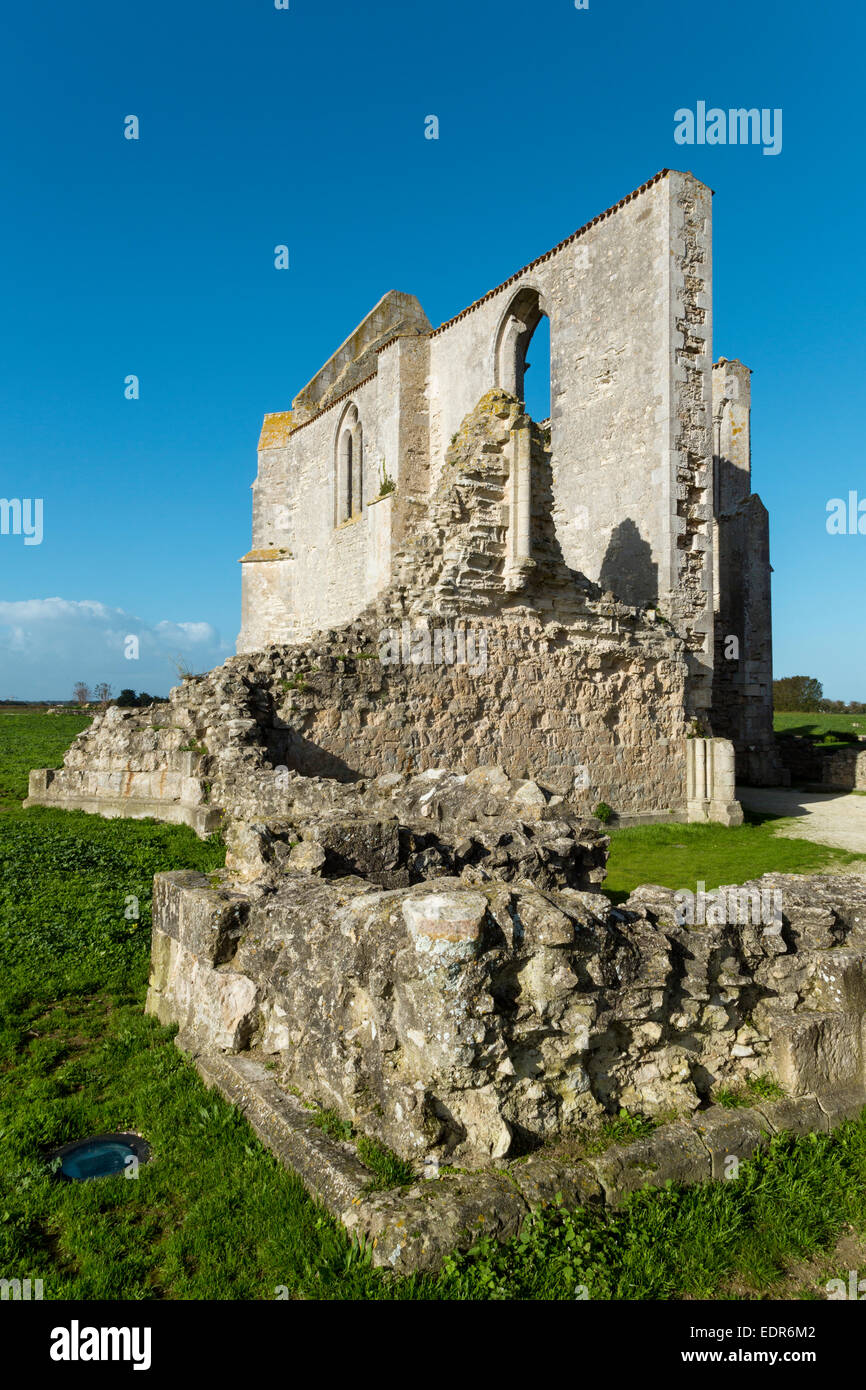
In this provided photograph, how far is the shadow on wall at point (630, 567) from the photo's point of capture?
55.1 ft

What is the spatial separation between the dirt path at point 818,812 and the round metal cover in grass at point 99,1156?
37.0ft

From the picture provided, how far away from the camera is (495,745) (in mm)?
12805

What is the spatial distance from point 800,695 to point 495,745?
4333cm

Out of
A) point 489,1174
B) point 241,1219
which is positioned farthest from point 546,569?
point 241,1219

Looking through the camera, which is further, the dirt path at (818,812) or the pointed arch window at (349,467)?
the pointed arch window at (349,467)

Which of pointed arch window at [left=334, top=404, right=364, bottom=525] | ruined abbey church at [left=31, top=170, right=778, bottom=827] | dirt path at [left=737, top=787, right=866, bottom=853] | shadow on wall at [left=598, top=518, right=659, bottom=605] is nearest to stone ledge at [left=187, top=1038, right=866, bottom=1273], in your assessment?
ruined abbey church at [left=31, top=170, right=778, bottom=827]

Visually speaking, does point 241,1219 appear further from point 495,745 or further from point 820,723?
point 820,723

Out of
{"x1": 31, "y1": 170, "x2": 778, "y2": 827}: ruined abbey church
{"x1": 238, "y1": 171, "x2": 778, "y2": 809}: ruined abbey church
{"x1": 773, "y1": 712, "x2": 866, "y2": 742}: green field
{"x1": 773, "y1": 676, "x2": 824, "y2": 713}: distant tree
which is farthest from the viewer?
{"x1": 773, "y1": 676, "x2": 824, "y2": 713}: distant tree

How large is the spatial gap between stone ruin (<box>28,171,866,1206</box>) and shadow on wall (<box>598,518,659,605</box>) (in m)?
0.06

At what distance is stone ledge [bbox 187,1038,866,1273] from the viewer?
108 inches

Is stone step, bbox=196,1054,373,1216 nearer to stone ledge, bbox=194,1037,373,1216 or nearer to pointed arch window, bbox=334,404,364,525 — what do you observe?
stone ledge, bbox=194,1037,373,1216

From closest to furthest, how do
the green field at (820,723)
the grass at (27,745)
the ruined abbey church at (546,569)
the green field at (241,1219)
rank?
the green field at (241,1219)
the ruined abbey church at (546,569)
the grass at (27,745)
the green field at (820,723)

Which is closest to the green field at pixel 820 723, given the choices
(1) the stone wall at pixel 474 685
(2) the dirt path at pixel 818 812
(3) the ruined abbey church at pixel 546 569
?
(2) the dirt path at pixel 818 812

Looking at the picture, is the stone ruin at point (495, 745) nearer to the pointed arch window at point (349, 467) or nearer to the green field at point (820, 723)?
the pointed arch window at point (349, 467)
